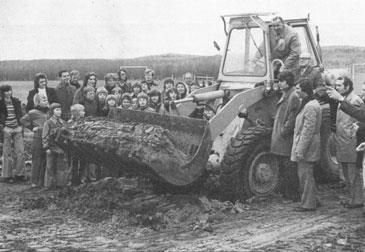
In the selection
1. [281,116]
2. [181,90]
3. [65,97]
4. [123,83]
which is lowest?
[281,116]

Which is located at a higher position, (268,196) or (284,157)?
(284,157)

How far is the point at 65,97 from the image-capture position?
11406mm

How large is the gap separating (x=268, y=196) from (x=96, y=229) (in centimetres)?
277

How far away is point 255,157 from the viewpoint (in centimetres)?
855

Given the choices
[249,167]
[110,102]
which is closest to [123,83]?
[110,102]

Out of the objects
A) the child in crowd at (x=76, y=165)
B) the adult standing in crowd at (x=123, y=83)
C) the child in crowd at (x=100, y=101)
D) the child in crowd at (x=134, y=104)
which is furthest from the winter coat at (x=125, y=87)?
the child in crowd at (x=76, y=165)

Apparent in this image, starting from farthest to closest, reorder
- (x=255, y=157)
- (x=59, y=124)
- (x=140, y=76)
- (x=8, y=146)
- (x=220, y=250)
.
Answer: (x=140, y=76)
(x=8, y=146)
(x=59, y=124)
(x=255, y=157)
(x=220, y=250)

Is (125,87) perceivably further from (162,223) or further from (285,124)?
(162,223)

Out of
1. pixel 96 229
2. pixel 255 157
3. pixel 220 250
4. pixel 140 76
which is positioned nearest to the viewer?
pixel 220 250

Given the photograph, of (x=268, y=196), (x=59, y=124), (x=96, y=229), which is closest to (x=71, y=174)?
(x=59, y=124)

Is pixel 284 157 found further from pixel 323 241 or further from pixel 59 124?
pixel 59 124

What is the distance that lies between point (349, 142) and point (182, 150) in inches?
93.1

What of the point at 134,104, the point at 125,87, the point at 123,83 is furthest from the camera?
the point at 123,83

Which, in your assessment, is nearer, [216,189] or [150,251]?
[150,251]
